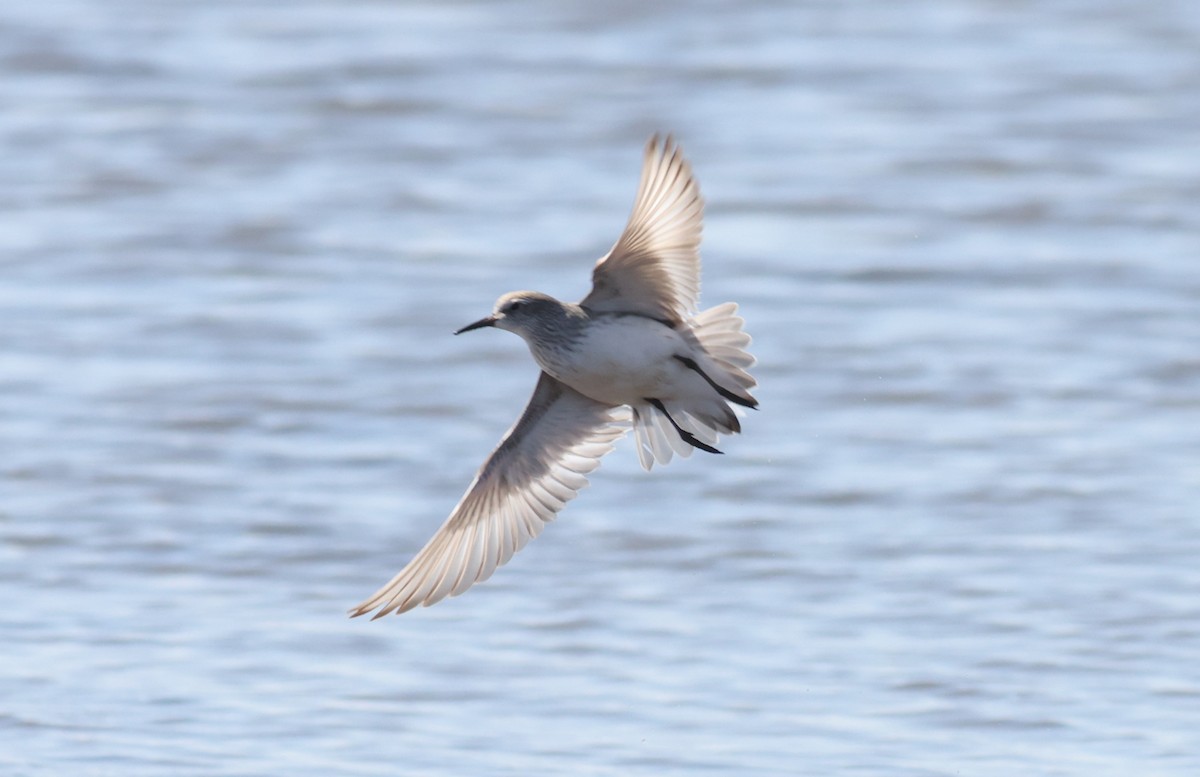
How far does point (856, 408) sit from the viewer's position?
32.6 ft

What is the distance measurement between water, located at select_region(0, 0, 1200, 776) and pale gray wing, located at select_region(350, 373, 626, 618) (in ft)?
2.65

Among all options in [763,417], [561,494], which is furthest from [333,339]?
[561,494]

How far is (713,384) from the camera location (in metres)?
5.73

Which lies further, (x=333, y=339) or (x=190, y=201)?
(x=190, y=201)

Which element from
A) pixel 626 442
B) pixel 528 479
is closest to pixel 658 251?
pixel 528 479

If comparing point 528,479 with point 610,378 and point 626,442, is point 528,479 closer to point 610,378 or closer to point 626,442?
point 610,378

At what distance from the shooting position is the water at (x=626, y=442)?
22.7 ft

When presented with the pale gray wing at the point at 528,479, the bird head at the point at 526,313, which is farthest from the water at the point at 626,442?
the bird head at the point at 526,313

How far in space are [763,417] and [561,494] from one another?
3.76 meters

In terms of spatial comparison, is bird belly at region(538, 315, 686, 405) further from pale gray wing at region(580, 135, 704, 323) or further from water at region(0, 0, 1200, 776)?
water at region(0, 0, 1200, 776)

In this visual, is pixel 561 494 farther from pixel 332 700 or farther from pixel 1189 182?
pixel 1189 182

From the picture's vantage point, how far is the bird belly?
18.5ft

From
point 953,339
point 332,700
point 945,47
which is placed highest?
point 945,47

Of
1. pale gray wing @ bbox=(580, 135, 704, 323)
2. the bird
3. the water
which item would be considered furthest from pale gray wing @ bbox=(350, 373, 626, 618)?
the water
